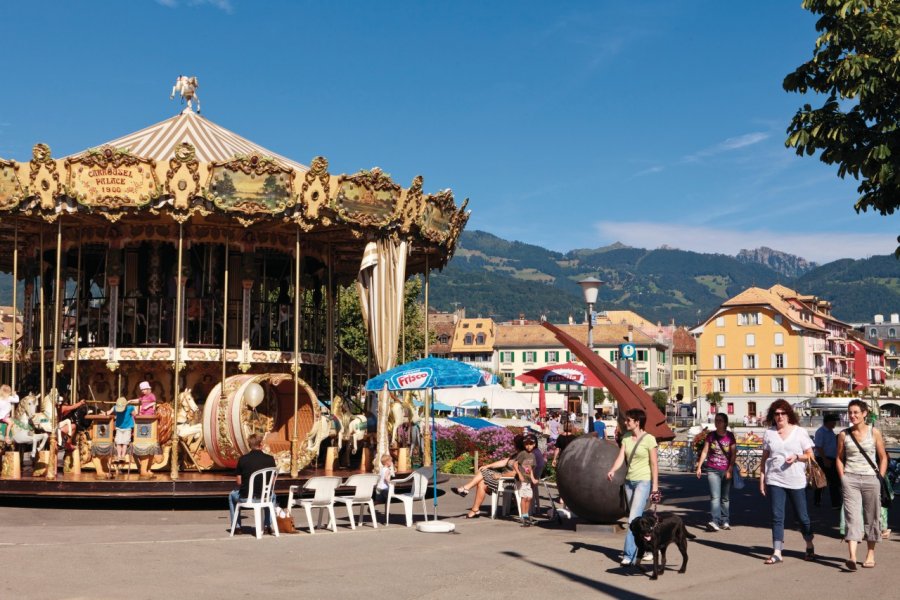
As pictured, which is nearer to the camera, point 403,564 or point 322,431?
point 403,564

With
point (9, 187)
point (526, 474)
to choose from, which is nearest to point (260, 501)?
point (526, 474)

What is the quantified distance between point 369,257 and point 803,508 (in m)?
13.4

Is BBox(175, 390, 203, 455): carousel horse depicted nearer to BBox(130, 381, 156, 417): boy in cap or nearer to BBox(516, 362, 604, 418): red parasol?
BBox(130, 381, 156, 417): boy in cap

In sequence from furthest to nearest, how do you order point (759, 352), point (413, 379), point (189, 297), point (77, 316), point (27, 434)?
point (759, 352) → point (189, 297) → point (77, 316) → point (27, 434) → point (413, 379)

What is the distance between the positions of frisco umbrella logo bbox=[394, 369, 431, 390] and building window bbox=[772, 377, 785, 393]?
3624 inches

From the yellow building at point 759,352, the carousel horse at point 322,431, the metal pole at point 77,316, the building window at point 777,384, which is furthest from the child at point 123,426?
the building window at point 777,384

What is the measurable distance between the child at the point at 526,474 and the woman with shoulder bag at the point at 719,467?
2.87 metres

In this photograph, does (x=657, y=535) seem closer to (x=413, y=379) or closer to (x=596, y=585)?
(x=596, y=585)

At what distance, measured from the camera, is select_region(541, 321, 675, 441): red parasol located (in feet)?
54.3

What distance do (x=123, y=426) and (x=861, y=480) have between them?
50.4ft

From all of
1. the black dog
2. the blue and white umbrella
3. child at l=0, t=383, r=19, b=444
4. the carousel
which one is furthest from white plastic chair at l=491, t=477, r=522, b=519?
child at l=0, t=383, r=19, b=444

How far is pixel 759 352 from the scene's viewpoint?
103m

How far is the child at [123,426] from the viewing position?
840 inches

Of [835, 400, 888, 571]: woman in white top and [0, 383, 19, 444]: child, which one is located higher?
[0, 383, 19, 444]: child
